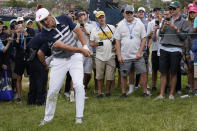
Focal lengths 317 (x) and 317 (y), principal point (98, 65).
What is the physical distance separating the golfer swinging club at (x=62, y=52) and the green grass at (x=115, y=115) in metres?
0.40

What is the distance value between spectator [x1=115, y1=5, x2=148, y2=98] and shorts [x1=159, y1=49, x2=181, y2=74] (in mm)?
566

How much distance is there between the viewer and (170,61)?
8156 millimetres

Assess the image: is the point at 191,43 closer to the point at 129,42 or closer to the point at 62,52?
the point at 129,42

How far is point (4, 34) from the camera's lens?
987 centimetres

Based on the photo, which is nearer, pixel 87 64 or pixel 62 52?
pixel 62 52

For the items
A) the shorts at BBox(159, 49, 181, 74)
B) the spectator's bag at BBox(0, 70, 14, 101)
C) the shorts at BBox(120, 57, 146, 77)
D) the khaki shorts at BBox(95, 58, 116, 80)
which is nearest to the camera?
the shorts at BBox(159, 49, 181, 74)

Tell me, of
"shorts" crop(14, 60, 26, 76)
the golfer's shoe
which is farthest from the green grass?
"shorts" crop(14, 60, 26, 76)

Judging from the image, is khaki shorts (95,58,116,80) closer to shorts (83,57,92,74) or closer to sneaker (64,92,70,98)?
shorts (83,57,92,74)

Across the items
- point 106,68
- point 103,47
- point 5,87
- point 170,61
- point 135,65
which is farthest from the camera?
point 5,87

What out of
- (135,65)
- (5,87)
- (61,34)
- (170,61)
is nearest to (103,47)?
(135,65)

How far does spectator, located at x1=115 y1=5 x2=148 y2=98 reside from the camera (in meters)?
8.48

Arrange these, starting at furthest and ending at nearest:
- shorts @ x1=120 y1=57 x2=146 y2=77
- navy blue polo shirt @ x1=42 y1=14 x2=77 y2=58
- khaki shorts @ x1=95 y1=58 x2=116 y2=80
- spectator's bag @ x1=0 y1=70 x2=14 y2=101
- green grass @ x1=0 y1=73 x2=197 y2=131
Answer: spectator's bag @ x1=0 y1=70 x2=14 y2=101 → khaki shorts @ x1=95 y1=58 x2=116 y2=80 → shorts @ x1=120 y1=57 x2=146 y2=77 → navy blue polo shirt @ x1=42 y1=14 x2=77 y2=58 → green grass @ x1=0 y1=73 x2=197 y2=131

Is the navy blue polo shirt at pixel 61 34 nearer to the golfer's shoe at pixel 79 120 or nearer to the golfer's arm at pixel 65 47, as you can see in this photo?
the golfer's arm at pixel 65 47

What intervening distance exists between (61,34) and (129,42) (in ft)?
9.36
